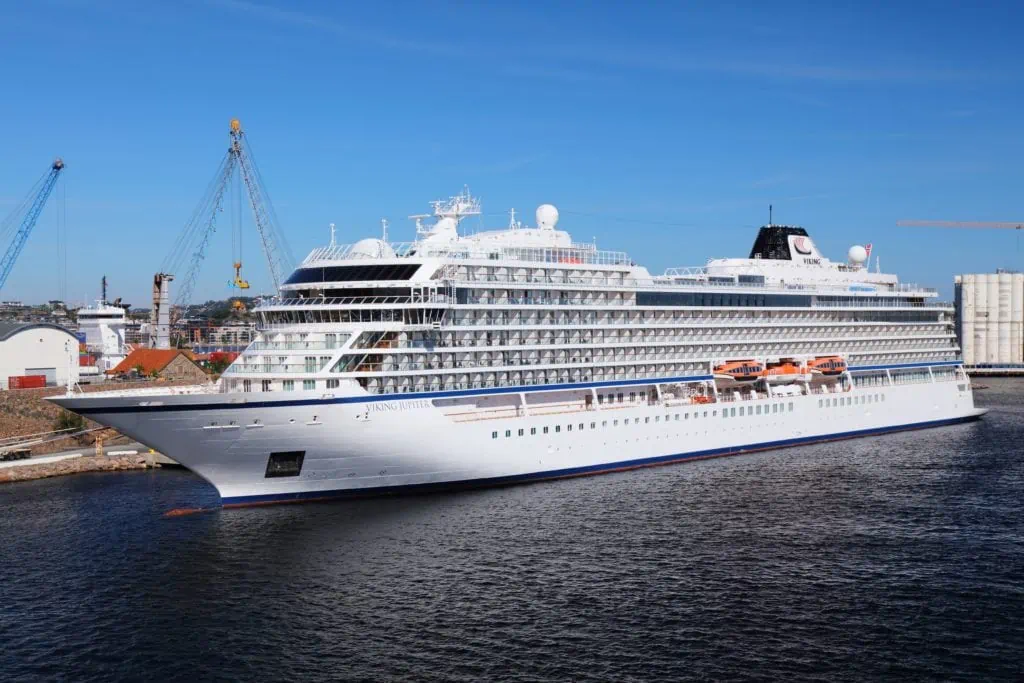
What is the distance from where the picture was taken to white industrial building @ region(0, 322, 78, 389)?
74.8m

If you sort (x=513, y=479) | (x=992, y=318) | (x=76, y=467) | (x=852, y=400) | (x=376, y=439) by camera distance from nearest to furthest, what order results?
(x=376, y=439), (x=513, y=479), (x=76, y=467), (x=852, y=400), (x=992, y=318)

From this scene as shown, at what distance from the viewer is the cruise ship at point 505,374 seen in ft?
127

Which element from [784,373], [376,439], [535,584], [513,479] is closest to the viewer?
[535,584]

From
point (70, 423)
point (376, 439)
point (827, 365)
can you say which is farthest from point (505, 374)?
point (70, 423)

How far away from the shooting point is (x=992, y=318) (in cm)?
15625

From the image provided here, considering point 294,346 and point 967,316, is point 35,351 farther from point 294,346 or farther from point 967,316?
point 967,316

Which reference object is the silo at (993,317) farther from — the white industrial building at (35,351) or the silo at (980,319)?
the white industrial building at (35,351)

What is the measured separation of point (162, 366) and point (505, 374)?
175 feet

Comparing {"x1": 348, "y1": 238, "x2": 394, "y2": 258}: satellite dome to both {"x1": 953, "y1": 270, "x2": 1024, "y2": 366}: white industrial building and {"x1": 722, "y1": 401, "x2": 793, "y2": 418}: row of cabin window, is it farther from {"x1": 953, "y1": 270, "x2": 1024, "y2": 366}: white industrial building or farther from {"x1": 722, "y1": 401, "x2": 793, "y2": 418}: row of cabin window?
{"x1": 953, "y1": 270, "x2": 1024, "y2": 366}: white industrial building

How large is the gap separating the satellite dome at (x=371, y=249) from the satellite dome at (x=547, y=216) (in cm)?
987

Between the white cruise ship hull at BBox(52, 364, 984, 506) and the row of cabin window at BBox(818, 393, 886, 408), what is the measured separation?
10.8 metres

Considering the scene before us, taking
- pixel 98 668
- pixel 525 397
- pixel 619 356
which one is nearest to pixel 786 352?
pixel 619 356

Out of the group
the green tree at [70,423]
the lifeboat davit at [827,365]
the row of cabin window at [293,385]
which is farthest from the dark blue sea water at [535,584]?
the green tree at [70,423]

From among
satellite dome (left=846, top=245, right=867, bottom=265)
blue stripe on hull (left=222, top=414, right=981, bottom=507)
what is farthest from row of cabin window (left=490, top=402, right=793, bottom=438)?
satellite dome (left=846, top=245, right=867, bottom=265)
